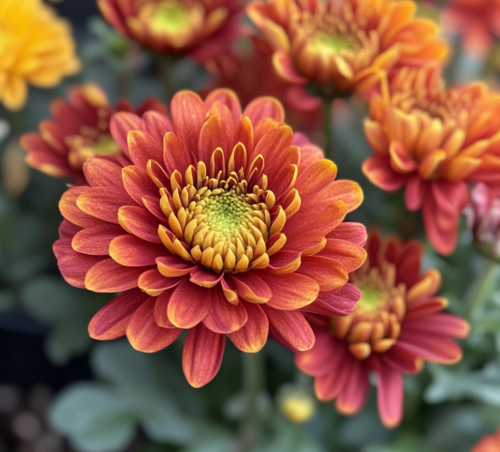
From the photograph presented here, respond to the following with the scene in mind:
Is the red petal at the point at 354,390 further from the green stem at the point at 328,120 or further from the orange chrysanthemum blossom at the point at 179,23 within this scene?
the orange chrysanthemum blossom at the point at 179,23

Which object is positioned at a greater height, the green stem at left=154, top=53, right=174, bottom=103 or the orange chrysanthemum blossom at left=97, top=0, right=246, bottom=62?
the orange chrysanthemum blossom at left=97, top=0, right=246, bottom=62

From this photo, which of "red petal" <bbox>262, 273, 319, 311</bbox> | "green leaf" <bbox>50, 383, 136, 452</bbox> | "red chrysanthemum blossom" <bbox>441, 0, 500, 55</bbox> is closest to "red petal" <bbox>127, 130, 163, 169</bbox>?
"red petal" <bbox>262, 273, 319, 311</bbox>

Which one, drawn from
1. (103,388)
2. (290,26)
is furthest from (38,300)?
(290,26)

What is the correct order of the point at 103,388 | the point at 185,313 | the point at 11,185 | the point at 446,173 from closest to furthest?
the point at 185,313, the point at 446,173, the point at 103,388, the point at 11,185

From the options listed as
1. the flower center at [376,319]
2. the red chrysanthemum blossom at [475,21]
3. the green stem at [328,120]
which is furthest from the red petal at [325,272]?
the red chrysanthemum blossom at [475,21]

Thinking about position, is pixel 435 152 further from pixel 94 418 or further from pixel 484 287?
pixel 94 418

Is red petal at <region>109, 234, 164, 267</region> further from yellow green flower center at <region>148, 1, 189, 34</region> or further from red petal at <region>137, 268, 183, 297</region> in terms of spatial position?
yellow green flower center at <region>148, 1, 189, 34</region>

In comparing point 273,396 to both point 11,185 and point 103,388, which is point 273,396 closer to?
point 103,388
